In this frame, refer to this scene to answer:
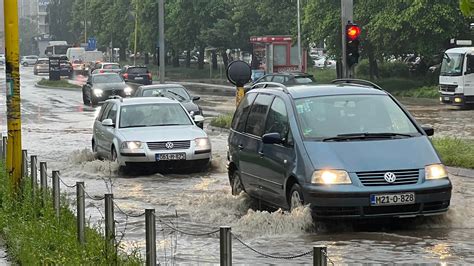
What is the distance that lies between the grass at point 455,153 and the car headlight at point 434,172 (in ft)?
22.3

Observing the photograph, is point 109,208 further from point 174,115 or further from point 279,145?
point 174,115

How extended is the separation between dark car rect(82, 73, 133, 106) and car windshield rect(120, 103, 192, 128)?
87.1 ft

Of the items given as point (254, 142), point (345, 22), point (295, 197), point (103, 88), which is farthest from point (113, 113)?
point (103, 88)

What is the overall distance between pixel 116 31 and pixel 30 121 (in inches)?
2842

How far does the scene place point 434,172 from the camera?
446 inches

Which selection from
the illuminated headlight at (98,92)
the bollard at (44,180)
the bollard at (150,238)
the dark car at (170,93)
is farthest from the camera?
the illuminated headlight at (98,92)

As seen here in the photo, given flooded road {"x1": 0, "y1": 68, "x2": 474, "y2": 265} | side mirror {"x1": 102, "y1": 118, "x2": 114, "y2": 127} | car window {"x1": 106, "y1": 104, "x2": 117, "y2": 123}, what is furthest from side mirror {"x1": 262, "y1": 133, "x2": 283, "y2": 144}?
car window {"x1": 106, "y1": 104, "x2": 117, "y2": 123}

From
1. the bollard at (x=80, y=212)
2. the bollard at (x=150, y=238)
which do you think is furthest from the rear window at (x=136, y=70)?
the bollard at (x=150, y=238)

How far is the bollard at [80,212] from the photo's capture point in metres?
9.34

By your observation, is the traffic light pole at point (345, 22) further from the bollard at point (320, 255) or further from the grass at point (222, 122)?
the bollard at point (320, 255)

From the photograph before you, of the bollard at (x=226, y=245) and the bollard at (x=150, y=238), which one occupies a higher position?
the bollard at (x=226, y=245)

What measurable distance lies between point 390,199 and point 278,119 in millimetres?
2163

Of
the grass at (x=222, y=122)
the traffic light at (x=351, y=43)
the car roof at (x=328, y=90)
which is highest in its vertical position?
the traffic light at (x=351, y=43)

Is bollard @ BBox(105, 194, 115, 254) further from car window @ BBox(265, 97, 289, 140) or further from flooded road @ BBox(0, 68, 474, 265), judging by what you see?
car window @ BBox(265, 97, 289, 140)
